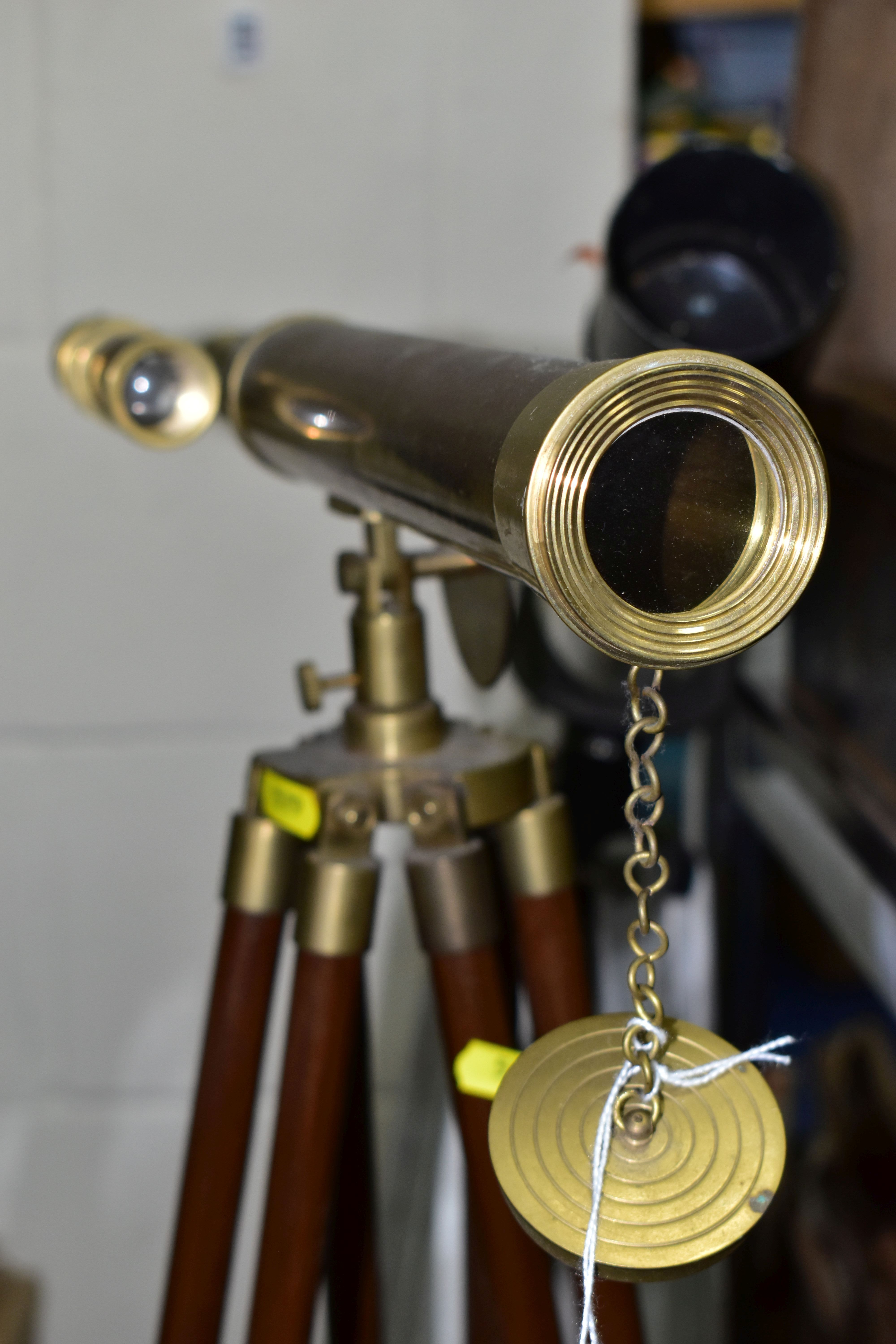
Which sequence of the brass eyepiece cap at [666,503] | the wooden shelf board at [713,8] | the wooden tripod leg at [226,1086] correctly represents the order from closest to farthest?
the brass eyepiece cap at [666,503]
the wooden tripod leg at [226,1086]
the wooden shelf board at [713,8]

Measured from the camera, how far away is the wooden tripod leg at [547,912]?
22.8 inches

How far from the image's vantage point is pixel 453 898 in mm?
569

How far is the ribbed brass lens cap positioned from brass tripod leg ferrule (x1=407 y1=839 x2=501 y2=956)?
6.5 inches

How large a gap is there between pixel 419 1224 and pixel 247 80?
1.12m

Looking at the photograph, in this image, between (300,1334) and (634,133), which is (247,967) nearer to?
(300,1334)

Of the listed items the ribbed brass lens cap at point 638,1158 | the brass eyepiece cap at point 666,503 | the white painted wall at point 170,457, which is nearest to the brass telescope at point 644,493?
the brass eyepiece cap at point 666,503

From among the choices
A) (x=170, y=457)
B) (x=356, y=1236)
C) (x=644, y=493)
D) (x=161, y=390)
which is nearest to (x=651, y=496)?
(x=644, y=493)

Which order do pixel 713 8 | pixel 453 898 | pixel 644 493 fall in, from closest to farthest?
1. pixel 644 493
2. pixel 453 898
3. pixel 713 8

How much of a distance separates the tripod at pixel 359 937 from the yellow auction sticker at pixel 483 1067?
0.02 meters

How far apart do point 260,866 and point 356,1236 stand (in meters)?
0.32

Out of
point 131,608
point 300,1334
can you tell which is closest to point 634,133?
point 131,608

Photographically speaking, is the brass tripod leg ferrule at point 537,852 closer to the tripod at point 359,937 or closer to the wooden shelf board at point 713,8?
the tripod at point 359,937

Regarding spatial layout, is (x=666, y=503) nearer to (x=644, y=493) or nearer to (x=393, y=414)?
(x=644, y=493)

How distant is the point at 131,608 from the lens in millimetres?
1261
